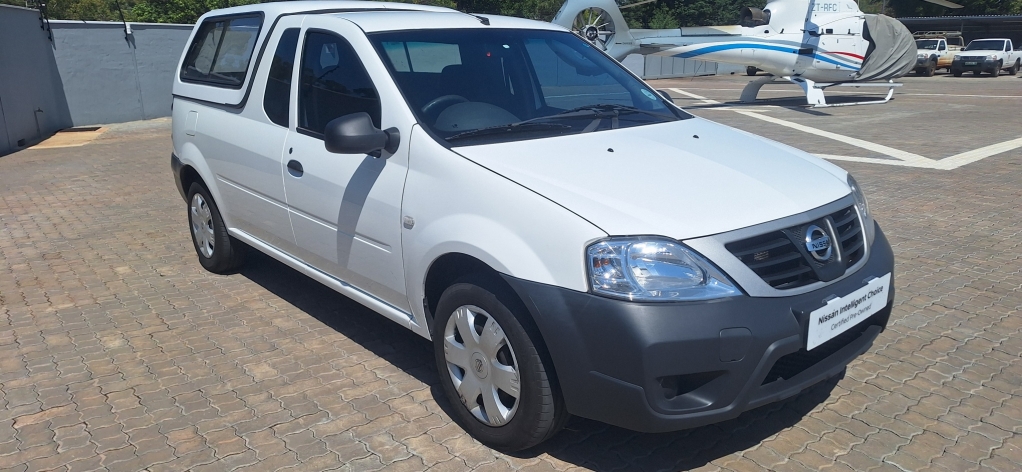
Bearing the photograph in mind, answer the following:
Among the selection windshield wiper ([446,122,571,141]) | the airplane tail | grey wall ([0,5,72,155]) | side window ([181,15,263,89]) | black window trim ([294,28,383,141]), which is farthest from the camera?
the airplane tail

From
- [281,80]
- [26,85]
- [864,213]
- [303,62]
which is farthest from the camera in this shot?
[26,85]

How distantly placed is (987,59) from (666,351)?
3647cm

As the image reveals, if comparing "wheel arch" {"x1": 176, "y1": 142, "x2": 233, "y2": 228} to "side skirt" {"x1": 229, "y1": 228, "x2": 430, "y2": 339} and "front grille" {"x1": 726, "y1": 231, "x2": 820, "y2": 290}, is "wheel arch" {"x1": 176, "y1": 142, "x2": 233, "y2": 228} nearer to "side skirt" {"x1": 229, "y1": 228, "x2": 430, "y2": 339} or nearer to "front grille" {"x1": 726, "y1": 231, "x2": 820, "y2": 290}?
"side skirt" {"x1": 229, "y1": 228, "x2": 430, "y2": 339}

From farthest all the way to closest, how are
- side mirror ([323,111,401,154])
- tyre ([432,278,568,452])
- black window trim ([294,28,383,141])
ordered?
black window trim ([294,28,383,141]) < side mirror ([323,111,401,154]) < tyre ([432,278,568,452])

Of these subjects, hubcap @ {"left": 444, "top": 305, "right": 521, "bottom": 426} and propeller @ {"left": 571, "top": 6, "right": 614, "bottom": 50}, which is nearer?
hubcap @ {"left": 444, "top": 305, "right": 521, "bottom": 426}

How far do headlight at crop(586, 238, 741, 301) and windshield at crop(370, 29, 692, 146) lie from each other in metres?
1.01

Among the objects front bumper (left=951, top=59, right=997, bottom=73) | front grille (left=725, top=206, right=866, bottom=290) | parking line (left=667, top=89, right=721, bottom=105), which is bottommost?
front bumper (left=951, top=59, right=997, bottom=73)

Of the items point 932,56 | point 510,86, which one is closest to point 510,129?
point 510,86

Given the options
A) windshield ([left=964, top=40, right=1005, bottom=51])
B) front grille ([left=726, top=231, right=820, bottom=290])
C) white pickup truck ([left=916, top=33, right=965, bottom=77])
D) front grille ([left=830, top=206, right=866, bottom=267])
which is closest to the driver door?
front grille ([left=726, top=231, right=820, bottom=290])

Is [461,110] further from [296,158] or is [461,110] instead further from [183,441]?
[183,441]

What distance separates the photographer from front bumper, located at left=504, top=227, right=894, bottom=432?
2830mm

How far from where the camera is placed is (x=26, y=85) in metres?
14.0

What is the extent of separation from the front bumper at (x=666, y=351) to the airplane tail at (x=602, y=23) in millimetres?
18398

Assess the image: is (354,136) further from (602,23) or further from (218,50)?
(602,23)
